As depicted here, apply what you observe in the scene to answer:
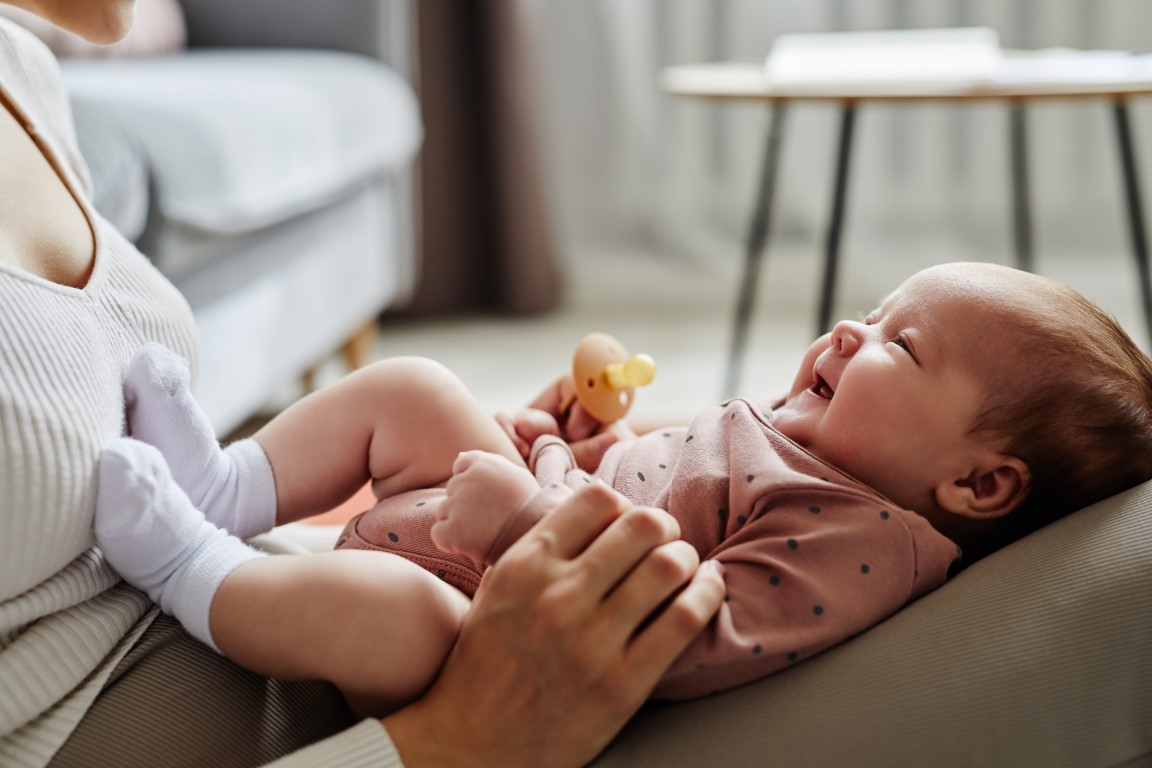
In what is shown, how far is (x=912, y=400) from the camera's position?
0.74 metres

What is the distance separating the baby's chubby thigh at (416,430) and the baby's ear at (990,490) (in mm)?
308

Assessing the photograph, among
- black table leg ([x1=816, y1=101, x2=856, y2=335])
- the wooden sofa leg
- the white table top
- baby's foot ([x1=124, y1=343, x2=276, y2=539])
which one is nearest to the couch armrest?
the wooden sofa leg

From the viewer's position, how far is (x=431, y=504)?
746 millimetres

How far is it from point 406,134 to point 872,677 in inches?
73.5

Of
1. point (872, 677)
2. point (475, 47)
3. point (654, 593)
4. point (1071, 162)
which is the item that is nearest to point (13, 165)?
point (654, 593)

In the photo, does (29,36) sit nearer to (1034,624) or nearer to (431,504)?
(431,504)

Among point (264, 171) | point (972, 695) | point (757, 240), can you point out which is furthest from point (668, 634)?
point (757, 240)

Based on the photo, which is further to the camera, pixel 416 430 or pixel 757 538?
pixel 416 430

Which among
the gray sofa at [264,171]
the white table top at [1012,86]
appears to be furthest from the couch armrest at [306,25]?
the white table top at [1012,86]

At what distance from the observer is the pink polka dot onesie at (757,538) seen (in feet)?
2.01

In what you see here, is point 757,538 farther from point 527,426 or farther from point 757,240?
point 757,240

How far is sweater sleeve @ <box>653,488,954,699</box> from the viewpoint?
0.60 m

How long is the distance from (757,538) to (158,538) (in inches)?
13.3

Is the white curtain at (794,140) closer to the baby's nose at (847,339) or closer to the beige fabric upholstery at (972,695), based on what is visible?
the baby's nose at (847,339)
